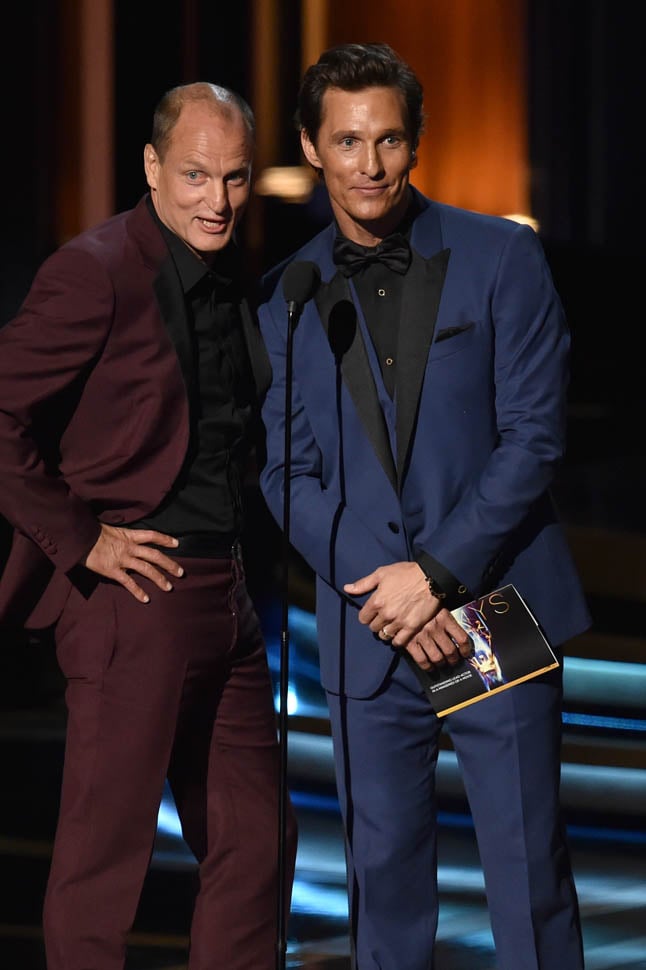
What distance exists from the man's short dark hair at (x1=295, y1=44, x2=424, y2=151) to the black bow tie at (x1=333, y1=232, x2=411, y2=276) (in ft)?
0.56

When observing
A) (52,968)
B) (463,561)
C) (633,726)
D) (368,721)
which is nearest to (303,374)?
(463,561)

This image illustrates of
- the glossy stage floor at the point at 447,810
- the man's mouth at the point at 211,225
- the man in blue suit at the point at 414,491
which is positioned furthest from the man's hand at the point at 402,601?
the glossy stage floor at the point at 447,810

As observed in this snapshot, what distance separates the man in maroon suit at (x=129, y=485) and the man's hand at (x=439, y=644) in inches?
13.1

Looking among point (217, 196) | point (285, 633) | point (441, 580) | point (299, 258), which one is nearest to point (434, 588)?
point (441, 580)

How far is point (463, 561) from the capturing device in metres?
2.70

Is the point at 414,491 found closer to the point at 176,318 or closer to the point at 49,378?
the point at 176,318

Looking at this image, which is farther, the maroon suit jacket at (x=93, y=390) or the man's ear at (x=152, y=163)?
the man's ear at (x=152, y=163)

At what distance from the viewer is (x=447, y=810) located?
4664 millimetres

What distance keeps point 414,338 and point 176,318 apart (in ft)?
1.33

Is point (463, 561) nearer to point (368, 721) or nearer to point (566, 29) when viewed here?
point (368, 721)

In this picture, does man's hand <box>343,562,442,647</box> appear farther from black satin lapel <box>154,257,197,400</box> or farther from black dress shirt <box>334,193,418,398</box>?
black satin lapel <box>154,257,197,400</box>

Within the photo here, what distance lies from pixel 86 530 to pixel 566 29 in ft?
32.7

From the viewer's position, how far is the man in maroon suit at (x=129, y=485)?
2699 millimetres

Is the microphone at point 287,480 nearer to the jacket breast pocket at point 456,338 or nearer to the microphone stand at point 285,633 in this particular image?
the microphone stand at point 285,633
